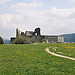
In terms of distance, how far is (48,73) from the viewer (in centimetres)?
936

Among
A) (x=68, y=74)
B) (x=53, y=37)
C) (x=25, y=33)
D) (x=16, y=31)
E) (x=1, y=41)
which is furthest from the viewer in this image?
(x=53, y=37)

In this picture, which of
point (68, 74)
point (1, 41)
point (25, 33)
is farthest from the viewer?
point (25, 33)

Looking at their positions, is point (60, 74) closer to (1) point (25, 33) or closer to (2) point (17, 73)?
(2) point (17, 73)

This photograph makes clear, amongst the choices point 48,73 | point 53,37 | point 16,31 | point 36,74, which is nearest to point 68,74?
point 48,73

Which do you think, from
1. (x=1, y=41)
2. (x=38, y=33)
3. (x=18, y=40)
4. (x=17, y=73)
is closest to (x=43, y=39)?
(x=38, y=33)

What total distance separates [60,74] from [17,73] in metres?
2.92

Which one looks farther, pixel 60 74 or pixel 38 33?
pixel 38 33

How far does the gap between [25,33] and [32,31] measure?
244 inches

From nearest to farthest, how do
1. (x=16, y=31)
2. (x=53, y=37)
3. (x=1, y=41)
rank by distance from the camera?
(x=1, y=41) → (x=16, y=31) → (x=53, y=37)

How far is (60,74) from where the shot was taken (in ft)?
30.0

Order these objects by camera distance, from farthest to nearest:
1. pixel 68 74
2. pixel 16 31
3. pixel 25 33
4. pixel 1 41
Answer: pixel 25 33 < pixel 16 31 < pixel 1 41 < pixel 68 74

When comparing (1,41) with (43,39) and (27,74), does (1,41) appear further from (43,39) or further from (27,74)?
(27,74)

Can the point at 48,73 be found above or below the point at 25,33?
below

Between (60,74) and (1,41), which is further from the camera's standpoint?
(1,41)
